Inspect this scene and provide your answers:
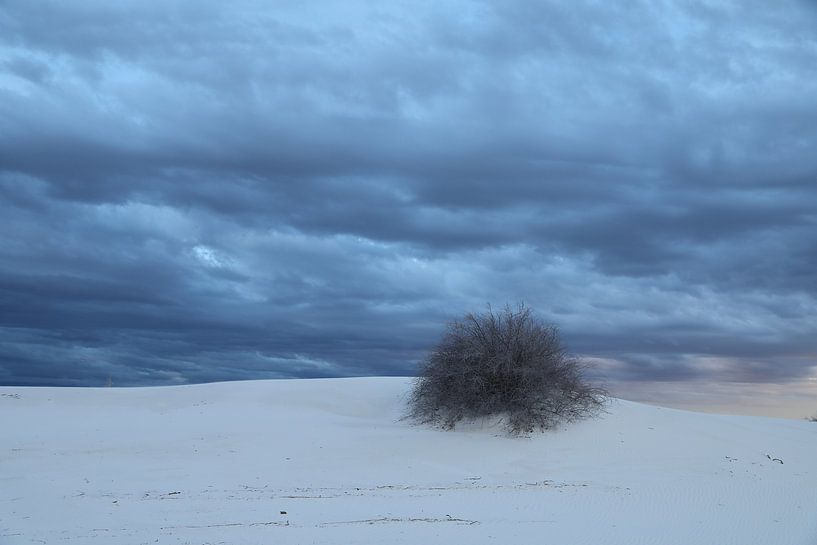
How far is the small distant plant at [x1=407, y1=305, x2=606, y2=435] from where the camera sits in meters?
20.2

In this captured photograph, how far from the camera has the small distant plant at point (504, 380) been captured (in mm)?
20188

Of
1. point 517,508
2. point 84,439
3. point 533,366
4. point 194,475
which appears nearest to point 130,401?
point 84,439

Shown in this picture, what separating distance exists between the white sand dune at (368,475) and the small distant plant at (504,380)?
24.5 inches

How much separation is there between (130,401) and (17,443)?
271 inches

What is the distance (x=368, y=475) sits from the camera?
15.6 meters

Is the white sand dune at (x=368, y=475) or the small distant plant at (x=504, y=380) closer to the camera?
the white sand dune at (x=368, y=475)

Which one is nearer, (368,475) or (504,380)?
(368,475)

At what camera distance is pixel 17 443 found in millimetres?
17844

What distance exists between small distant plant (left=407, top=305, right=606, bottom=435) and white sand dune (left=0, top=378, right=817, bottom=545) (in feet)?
2.05

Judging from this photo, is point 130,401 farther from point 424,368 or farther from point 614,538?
point 614,538

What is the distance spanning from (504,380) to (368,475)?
19.3 ft

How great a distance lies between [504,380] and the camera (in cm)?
2038

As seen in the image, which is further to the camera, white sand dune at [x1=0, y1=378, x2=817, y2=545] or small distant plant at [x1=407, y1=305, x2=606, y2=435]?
small distant plant at [x1=407, y1=305, x2=606, y2=435]

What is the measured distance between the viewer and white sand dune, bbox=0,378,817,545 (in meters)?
11.1
